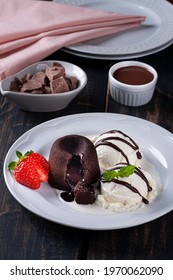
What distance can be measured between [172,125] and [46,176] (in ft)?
1.76

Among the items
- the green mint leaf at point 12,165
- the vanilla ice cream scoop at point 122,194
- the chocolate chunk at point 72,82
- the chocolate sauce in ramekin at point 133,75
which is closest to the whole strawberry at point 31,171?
the green mint leaf at point 12,165

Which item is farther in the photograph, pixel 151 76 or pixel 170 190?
pixel 151 76

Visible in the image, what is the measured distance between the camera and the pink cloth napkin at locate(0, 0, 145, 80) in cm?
207

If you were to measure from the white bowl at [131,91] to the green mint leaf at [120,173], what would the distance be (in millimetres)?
502

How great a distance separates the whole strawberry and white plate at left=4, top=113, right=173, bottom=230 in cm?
2

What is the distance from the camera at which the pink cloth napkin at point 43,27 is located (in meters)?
2.07

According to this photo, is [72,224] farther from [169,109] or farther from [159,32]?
[159,32]

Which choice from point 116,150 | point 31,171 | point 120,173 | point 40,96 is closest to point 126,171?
point 120,173

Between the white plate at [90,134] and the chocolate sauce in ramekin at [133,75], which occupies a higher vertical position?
the chocolate sauce in ramekin at [133,75]

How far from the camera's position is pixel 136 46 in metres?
2.17

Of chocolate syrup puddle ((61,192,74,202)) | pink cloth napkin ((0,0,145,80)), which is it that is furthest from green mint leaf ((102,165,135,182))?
pink cloth napkin ((0,0,145,80))

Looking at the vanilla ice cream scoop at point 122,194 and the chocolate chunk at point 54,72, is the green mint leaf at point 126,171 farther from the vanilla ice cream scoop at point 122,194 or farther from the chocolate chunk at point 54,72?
the chocolate chunk at point 54,72

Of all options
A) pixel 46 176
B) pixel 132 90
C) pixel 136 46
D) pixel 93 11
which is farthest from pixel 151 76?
pixel 46 176

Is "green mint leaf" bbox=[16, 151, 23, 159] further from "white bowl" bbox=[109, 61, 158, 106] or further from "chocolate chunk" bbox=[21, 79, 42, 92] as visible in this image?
"white bowl" bbox=[109, 61, 158, 106]
